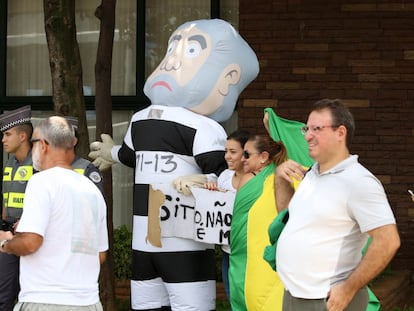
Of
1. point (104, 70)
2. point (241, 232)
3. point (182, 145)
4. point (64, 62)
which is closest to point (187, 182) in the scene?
point (182, 145)

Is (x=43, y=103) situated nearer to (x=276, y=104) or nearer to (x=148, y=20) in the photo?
(x=148, y=20)

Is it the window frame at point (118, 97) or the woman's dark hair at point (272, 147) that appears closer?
the woman's dark hair at point (272, 147)

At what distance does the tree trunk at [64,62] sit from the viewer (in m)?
7.50

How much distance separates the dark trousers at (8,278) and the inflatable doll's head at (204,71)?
1.45 metres

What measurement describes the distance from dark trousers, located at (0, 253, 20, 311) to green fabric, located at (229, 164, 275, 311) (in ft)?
4.98

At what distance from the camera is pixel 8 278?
21.0ft

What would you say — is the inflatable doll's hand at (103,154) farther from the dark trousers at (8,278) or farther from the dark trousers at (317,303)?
the dark trousers at (317,303)

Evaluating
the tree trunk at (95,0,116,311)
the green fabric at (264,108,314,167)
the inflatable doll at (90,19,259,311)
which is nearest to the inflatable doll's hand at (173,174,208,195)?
the inflatable doll at (90,19,259,311)

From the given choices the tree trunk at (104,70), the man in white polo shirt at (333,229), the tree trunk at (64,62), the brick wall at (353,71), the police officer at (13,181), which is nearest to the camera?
the man in white polo shirt at (333,229)

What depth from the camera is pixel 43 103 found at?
10.3 m

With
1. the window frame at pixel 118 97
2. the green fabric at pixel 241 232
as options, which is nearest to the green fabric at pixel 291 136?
the green fabric at pixel 241 232

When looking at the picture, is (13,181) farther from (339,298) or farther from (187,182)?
(339,298)

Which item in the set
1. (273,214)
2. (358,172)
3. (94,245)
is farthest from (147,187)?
(358,172)

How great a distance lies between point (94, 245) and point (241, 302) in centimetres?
155
